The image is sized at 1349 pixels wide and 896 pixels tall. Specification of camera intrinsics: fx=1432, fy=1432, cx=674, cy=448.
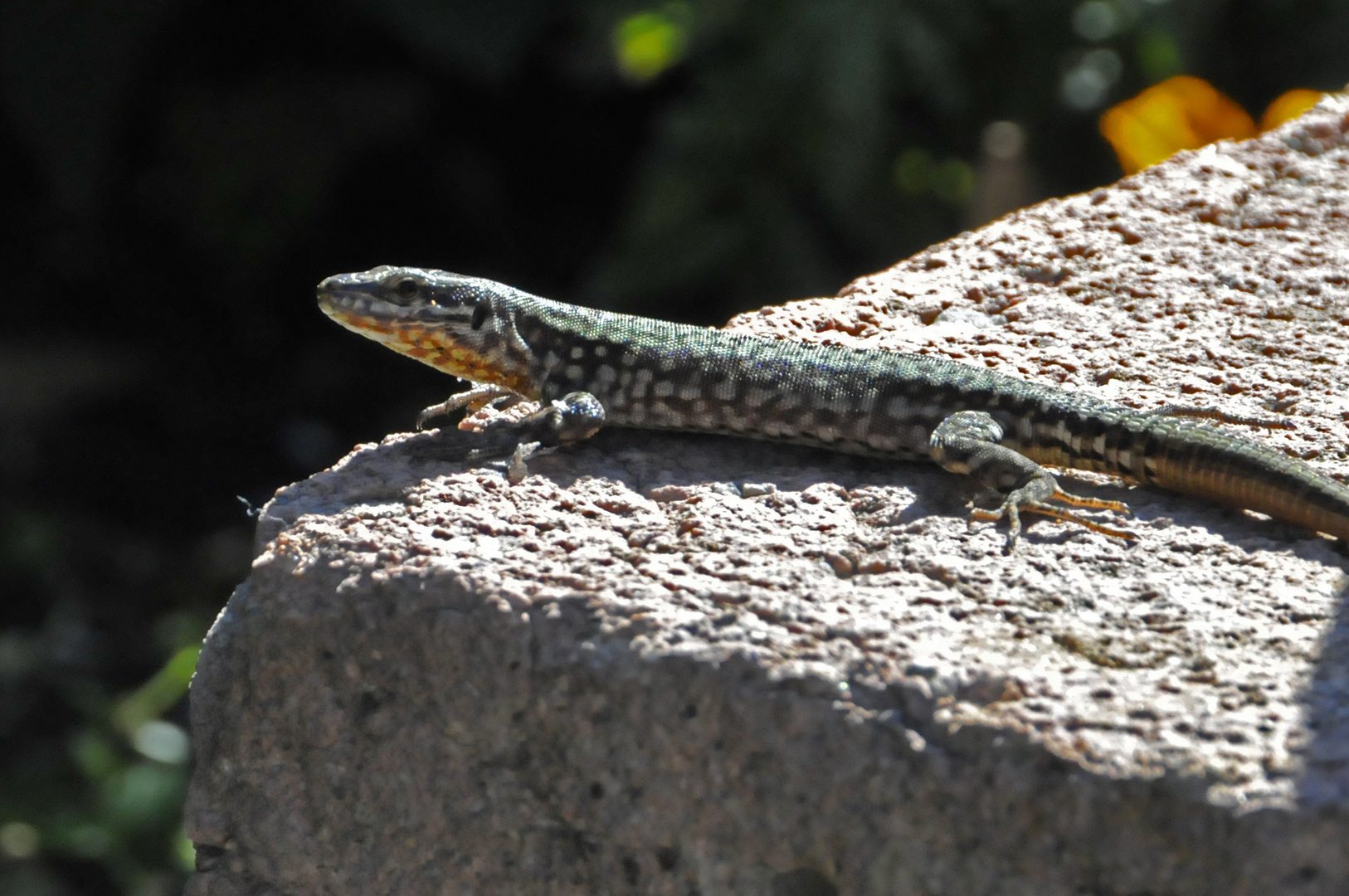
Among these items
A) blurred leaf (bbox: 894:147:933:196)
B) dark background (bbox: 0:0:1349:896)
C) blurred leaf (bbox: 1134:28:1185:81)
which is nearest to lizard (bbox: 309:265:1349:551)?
dark background (bbox: 0:0:1349:896)

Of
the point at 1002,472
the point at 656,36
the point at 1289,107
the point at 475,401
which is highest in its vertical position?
the point at 1289,107

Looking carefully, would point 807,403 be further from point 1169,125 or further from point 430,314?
point 1169,125

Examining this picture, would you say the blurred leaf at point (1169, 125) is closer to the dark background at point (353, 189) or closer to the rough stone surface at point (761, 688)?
the dark background at point (353, 189)

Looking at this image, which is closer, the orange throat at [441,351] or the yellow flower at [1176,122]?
the orange throat at [441,351]

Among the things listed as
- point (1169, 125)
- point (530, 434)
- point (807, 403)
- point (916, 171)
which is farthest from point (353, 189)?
point (807, 403)

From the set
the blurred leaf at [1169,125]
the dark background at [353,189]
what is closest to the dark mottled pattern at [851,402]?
the dark background at [353,189]

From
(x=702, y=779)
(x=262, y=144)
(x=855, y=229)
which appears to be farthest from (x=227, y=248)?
(x=702, y=779)

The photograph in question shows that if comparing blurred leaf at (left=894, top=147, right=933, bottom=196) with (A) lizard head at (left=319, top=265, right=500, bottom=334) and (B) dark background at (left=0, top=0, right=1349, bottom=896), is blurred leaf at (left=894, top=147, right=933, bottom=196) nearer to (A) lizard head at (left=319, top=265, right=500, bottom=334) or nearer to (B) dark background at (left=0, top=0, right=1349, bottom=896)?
(B) dark background at (left=0, top=0, right=1349, bottom=896)
